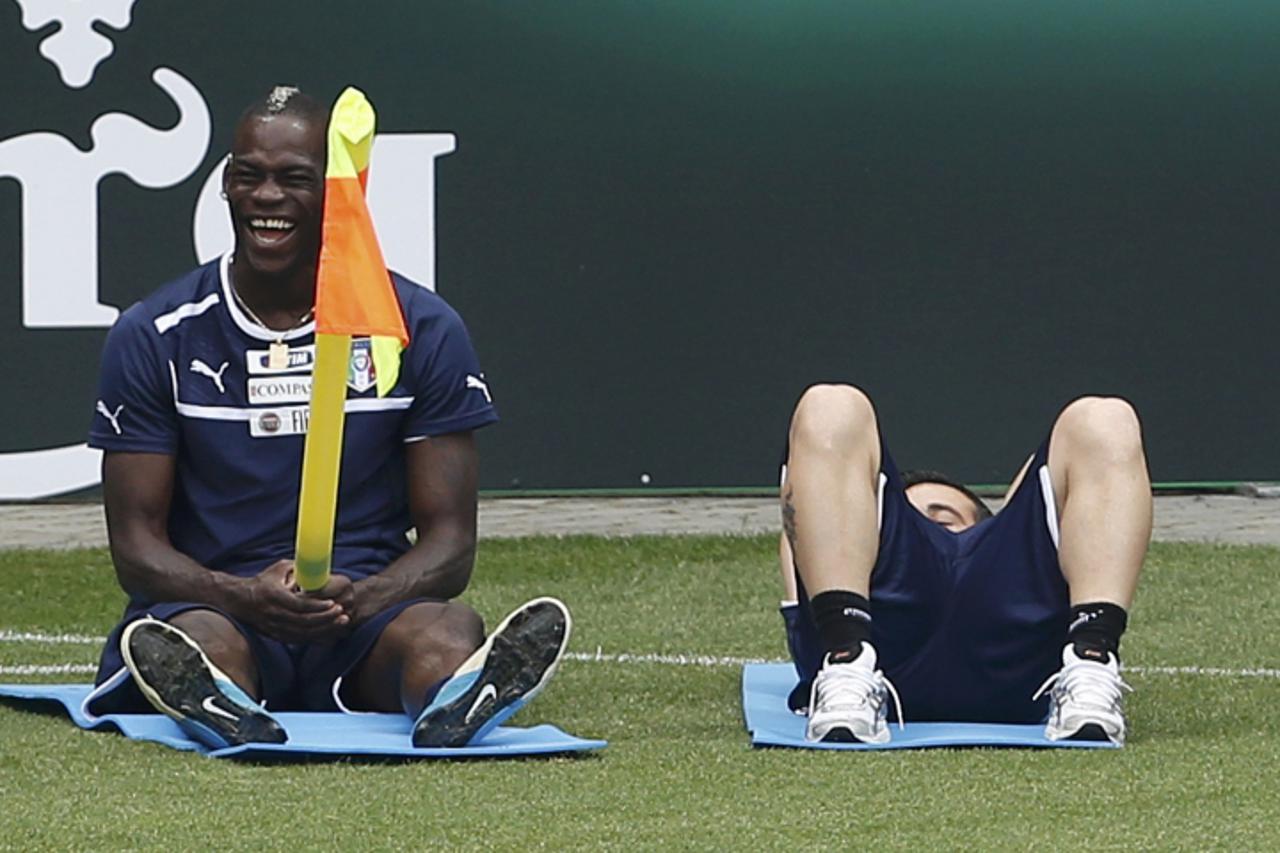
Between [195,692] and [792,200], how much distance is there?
16.7 feet

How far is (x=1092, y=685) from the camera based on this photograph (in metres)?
4.19

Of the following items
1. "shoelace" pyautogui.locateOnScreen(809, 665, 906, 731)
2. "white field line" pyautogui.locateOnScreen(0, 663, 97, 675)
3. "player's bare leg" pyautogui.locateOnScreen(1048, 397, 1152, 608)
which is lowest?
"white field line" pyautogui.locateOnScreen(0, 663, 97, 675)

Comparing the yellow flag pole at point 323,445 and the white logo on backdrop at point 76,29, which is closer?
the yellow flag pole at point 323,445

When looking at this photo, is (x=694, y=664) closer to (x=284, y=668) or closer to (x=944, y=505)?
(x=944, y=505)

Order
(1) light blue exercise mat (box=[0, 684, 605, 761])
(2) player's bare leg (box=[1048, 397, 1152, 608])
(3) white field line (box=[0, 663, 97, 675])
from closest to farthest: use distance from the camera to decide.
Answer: (1) light blue exercise mat (box=[0, 684, 605, 761]) < (2) player's bare leg (box=[1048, 397, 1152, 608]) < (3) white field line (box=[0, 663, 97, 675])

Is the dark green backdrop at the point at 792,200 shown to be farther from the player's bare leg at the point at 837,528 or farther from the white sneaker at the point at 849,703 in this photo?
the white sneaker at the point at 849,703

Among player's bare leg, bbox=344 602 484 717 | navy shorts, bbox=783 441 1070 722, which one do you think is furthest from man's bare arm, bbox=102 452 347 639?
navy shorts, bbox=783 441 1070 722

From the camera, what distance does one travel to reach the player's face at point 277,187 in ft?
14.5

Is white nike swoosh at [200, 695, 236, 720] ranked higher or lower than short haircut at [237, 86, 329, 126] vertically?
lower

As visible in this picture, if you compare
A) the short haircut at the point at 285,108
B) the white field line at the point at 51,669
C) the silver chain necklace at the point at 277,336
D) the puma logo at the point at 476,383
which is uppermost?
the short haircut at the point at 285,108

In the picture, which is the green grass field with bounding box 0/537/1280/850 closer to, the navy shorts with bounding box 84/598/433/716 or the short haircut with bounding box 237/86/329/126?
the navy shorts with bounding box 84/598/433/716

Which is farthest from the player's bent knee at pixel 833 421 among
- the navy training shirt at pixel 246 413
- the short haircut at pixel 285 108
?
the short haircut at pixel 285 108

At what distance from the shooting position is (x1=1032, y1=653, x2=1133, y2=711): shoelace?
164 inches

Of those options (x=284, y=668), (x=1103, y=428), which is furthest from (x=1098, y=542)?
(x=284, y=668)
